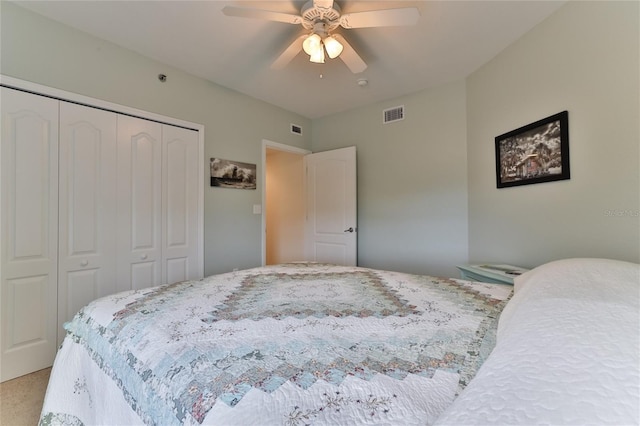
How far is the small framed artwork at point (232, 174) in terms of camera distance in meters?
3.11

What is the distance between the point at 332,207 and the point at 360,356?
3103 mm

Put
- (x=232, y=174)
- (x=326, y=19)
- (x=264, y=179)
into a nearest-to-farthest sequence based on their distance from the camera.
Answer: (x=326, y=19) → (x=232, y=174) → (x=264, y=179)

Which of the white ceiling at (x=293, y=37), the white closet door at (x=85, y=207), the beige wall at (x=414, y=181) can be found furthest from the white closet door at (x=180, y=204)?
the beige wall at (x=414, y=181)

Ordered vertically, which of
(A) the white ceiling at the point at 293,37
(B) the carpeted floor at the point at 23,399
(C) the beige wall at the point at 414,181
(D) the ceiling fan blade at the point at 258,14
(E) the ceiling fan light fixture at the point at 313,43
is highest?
(A) the white ceiling at the point at 293,37

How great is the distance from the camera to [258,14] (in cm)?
170

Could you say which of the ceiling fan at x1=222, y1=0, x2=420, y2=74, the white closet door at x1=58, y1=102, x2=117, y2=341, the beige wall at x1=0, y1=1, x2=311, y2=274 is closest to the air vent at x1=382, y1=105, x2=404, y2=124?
the beige wall at x1=0, y1=1, x2=311, y2=274

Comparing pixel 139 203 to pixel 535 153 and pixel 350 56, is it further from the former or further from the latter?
pixel 535 153

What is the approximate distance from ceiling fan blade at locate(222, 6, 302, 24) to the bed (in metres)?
1.60

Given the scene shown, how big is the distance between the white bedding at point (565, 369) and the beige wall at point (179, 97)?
9.61ft

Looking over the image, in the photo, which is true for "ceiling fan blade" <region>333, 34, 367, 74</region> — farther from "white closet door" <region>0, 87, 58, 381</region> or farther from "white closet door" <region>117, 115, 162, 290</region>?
"white closet door" <region>0, 87, 58, 381</region>

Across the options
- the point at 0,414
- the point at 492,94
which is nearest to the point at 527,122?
the point at 492,94

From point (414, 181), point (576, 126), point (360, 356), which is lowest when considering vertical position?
point (360, 356)

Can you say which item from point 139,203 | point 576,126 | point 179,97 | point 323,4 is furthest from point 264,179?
point 576,126

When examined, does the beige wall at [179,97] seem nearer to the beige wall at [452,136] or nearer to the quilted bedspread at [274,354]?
the beige wall at [452,136]
